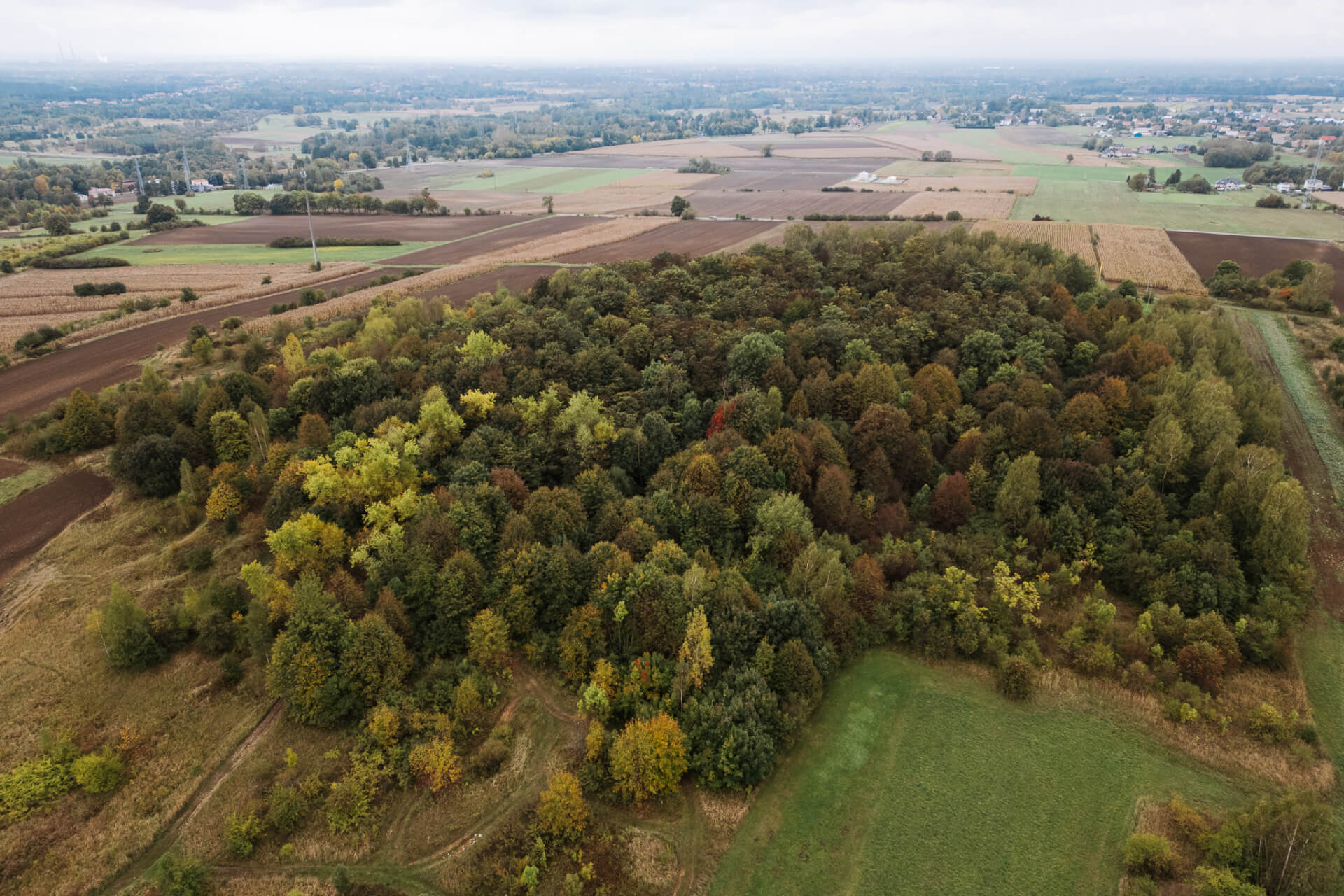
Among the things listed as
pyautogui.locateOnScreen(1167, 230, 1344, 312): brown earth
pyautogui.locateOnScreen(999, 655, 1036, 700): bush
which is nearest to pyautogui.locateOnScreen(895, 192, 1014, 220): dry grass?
pyautogui.locateOnScreen(1167, 230, 1344, 312): brown earth

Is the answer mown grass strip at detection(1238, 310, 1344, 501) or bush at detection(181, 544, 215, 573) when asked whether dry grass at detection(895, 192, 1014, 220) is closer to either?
mown grass strip at detection(1238, 310, 1344, 501)

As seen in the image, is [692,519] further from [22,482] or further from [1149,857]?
[22,482]

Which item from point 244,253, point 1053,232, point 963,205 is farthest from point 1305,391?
point 244,253

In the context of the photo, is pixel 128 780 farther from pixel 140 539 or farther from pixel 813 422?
pixel 813 422

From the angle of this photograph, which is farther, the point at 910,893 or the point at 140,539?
the point at 140,539

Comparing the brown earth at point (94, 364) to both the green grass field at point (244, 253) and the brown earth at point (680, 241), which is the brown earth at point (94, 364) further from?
the brown earth at point (680, 241)

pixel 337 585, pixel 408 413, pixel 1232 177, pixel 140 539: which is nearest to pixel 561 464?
pixel 408 413
